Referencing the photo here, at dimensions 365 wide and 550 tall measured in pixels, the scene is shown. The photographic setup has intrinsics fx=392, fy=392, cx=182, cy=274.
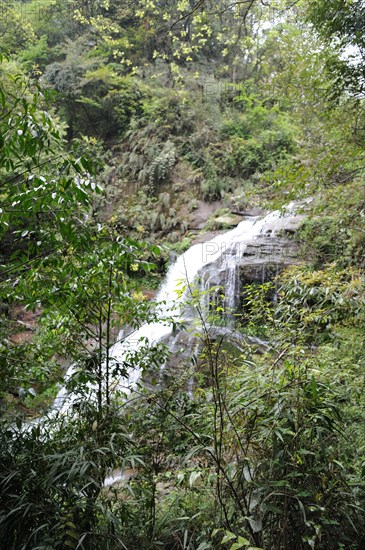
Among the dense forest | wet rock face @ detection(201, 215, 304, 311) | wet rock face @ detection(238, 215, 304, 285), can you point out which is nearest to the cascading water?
wet rock face @ detection(201, 215, 304, 311)

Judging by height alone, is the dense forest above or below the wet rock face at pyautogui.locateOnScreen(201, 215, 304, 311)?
above

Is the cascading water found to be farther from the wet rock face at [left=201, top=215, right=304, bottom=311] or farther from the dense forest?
the dense forest

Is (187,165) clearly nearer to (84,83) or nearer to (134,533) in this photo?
(84,83)

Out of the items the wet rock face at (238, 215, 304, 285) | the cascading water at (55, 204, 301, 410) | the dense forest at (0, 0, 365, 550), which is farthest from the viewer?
the cascading water at (55, 204, 301, 410)

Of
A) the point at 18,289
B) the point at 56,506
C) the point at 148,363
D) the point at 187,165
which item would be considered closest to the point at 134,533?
the point at 56,506

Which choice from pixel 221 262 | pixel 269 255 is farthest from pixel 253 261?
pixel 221 262

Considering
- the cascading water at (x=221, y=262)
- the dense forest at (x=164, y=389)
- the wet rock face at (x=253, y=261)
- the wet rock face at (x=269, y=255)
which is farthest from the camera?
the cascading water at (x=221, y=262)

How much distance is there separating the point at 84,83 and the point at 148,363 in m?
15.7

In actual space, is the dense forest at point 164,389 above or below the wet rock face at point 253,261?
above

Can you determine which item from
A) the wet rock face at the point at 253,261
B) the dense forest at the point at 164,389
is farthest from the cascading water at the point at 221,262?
the dense forest at the point at 164,389

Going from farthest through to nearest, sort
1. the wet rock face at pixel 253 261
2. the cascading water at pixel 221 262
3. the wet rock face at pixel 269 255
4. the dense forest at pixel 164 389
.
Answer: the cascading water at pixel 221 262 → the wet rock face at pixel 253 261 → the wet rock face at pixel 269 255 → the dense forest at pixel 164 389

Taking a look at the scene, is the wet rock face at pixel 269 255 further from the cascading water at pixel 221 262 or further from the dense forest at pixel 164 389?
the dense forest at pixel 164 389

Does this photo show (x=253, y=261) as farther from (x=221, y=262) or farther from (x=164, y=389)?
(x=164, y=389)

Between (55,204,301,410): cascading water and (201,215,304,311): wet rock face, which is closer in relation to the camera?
(201,215,304,311): wet rock face
